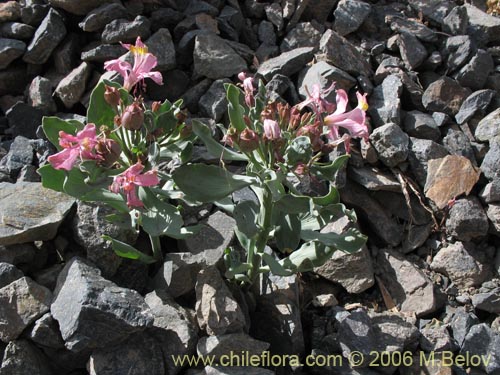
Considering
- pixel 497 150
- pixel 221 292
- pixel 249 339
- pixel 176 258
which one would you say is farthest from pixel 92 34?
pixel 497 150

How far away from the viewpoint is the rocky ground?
282 centimetres

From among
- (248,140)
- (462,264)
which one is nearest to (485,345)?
(462,264)

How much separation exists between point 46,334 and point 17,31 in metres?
2.34

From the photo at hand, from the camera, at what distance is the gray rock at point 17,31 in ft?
13.6

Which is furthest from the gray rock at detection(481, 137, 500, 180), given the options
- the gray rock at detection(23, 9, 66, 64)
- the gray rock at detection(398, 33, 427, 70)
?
the gray rock at detection(23, 9, 66, 64)

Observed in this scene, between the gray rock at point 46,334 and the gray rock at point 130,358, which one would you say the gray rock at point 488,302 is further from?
the gray rock at point 46,334

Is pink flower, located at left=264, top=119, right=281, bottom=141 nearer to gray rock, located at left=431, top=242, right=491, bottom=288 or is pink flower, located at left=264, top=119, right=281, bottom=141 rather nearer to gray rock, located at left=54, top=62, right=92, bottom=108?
Answer: gray rock, located at left=431, top=242, right=491, bottom=288

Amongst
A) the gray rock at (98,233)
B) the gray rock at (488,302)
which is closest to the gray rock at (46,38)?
the gray rock at (98,233)

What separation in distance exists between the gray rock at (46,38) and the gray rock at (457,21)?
2807 millimetres

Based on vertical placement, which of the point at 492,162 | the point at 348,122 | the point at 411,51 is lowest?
the point at 492,162

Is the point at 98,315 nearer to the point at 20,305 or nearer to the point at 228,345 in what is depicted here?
the point at 20,305

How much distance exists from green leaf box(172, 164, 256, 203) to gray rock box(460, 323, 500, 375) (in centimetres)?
152

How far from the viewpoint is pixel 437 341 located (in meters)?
3.18

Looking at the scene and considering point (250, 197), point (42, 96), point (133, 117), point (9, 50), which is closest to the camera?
point (133, 117)
